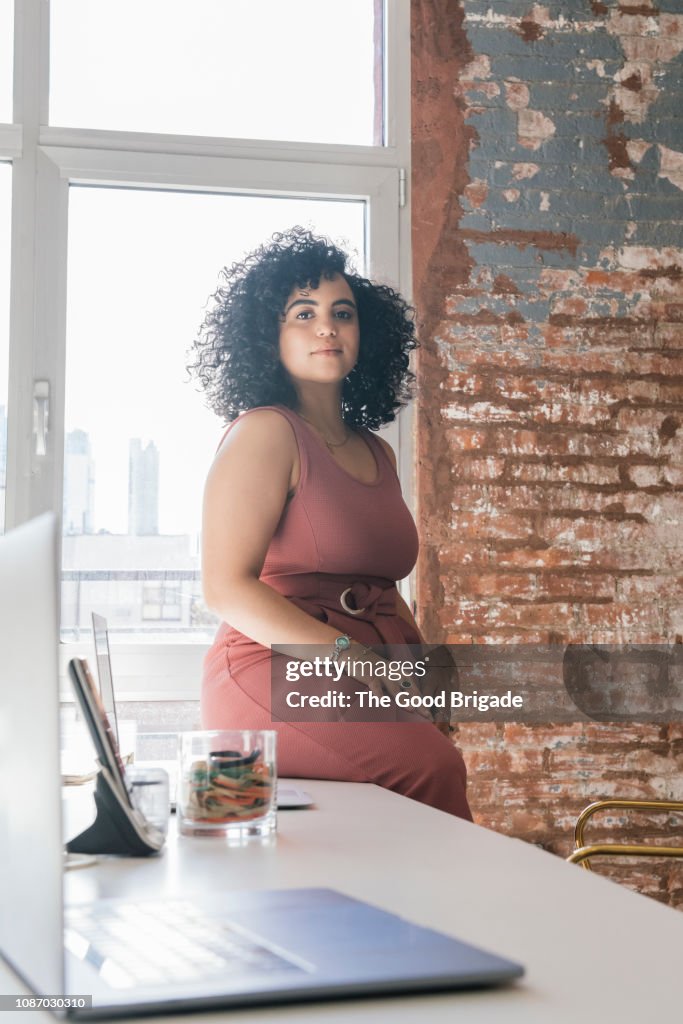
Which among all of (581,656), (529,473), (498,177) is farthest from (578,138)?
(581,656)

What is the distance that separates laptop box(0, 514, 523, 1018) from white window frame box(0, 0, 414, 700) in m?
2.36

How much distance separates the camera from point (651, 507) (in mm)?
3283

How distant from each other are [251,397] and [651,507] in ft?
4.34

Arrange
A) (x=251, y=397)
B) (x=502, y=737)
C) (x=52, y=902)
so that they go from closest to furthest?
(x=52, y=902) → (x=251, y=397) → (x=502, y=737)

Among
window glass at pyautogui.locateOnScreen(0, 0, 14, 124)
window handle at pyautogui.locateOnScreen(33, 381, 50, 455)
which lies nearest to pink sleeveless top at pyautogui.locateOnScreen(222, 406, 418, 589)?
window handle at pyautogui.locateOnScreen(33, 381, 50, 455)

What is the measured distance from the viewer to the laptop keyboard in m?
0.64

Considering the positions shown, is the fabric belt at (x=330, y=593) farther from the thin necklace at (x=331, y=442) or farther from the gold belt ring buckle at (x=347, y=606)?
the thin necklace at (x=331, y=442)

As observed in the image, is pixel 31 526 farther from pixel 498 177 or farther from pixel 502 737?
pixel 498 177

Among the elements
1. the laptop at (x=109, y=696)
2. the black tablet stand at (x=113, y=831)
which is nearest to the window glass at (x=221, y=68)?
the laptop at (x=109, y=696)

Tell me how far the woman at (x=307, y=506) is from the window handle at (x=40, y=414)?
488 millimetres

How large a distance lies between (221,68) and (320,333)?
114 cm

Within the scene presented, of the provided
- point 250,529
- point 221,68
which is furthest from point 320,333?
point 221,68

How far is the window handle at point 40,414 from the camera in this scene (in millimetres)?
3066

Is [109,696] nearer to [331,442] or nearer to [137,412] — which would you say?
[331,442]
